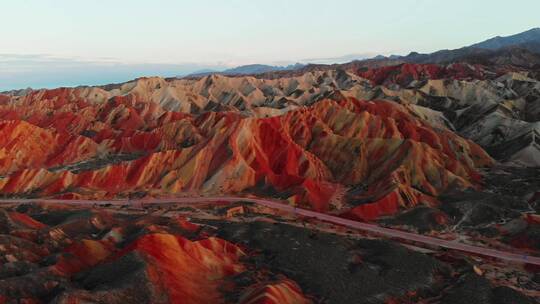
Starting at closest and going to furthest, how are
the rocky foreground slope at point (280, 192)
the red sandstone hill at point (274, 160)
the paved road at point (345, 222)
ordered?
1. the rocky foreground slope at point (280, 192)
2. the paved road at point (345, 222)
3. the red sandstone hill at point (274, 160)

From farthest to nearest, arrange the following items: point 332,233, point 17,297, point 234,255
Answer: point 332,233
point 234,255
point 17,297

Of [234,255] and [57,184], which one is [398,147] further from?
[57,184]

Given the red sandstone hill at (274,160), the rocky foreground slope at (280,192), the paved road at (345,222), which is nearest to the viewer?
the rocky foreground slope at (280,192)

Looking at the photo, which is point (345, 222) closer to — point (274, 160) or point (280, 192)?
point (280, 192)

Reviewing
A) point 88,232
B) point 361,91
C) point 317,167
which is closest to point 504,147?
point 317,167

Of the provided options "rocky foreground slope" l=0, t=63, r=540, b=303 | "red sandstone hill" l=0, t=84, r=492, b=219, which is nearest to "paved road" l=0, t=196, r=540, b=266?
"rocky foreground slope" l=0, t=63, r=540, b=303

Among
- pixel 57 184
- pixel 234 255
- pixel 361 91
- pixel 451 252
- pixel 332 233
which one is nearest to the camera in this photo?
pixel 234 255

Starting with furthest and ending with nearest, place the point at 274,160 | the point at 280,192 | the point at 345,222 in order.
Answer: the point at 274,160, the point at 280,192, the point at 345,222

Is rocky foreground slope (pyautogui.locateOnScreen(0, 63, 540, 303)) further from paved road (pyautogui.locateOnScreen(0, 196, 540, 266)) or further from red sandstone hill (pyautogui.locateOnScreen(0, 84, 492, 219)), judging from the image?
paved road (pyautogui.locateOnScreen(0, 196, 540, 266))

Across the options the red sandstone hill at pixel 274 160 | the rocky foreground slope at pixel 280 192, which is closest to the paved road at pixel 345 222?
the rocky foreground slope at pixel 280 192

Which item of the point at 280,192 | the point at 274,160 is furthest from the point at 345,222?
the point at 274,160

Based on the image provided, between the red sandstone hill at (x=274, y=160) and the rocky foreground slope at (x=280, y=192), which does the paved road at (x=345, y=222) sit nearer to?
the rocky foreground slope at (x=280, y=192)
